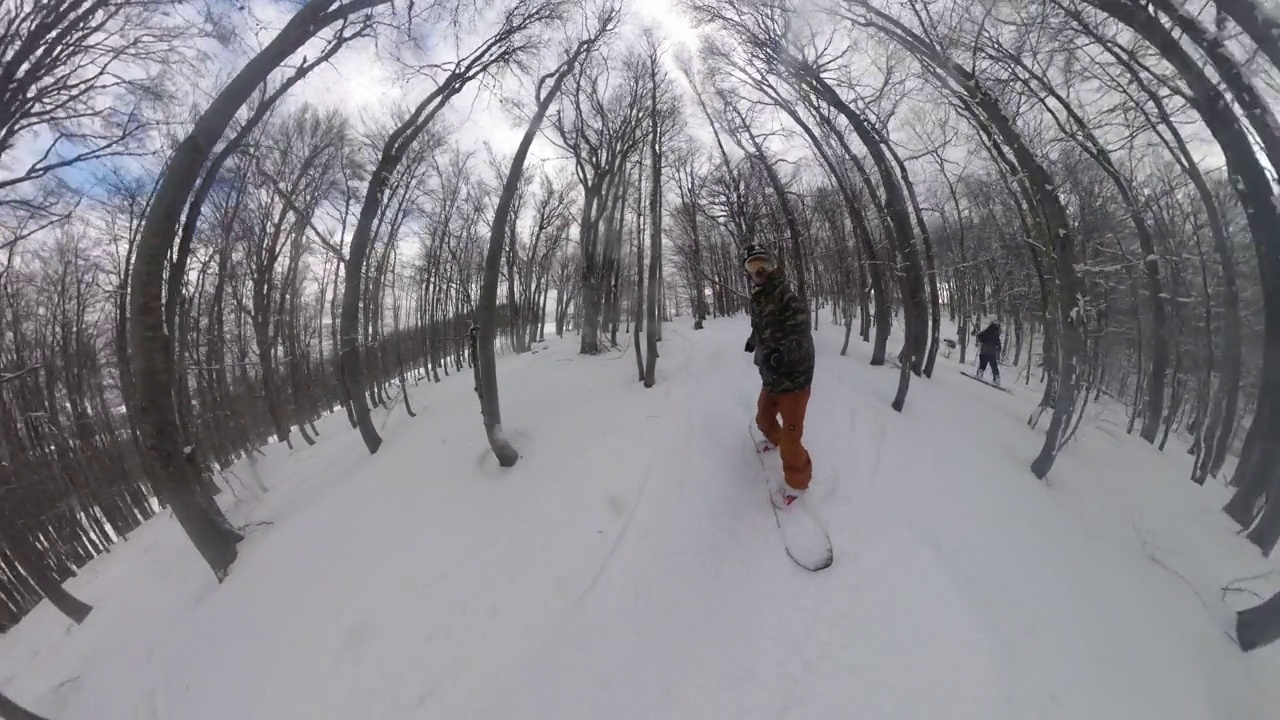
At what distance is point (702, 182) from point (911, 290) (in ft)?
39.1

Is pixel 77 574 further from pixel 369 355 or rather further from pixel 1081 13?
pixel 1081 13

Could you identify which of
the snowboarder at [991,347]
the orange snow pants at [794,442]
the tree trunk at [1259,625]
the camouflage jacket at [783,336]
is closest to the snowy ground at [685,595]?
the tree trunk at [1259,625]

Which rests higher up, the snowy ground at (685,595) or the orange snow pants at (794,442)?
the orange snow pants at (794,442)

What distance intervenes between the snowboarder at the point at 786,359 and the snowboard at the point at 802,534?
0.32ft

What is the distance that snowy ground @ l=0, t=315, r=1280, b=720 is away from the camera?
2904 millimetres

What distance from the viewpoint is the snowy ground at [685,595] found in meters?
2.90

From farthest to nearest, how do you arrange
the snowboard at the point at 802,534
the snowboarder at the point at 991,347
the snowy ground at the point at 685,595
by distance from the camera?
the snowboarder at the point at 991,347 → the snowboard at the point at 802,534 → the snowy ground at the point at 685,595

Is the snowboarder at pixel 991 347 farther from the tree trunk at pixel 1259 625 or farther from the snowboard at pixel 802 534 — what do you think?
the snowboard at pixel 802 534

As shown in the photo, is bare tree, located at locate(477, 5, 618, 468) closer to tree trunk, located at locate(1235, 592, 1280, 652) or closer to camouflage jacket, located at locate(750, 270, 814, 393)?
camouflage jacket, located at locate(750, 270, 814, 393)

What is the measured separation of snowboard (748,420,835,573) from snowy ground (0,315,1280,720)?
105mm

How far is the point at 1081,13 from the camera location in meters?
5.86

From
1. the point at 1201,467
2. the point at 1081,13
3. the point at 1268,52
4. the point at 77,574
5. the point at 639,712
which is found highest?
the point at 1081,13

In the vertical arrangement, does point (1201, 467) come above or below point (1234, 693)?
below

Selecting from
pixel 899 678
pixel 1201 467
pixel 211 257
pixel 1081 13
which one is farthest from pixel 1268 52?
pixel 211 257
